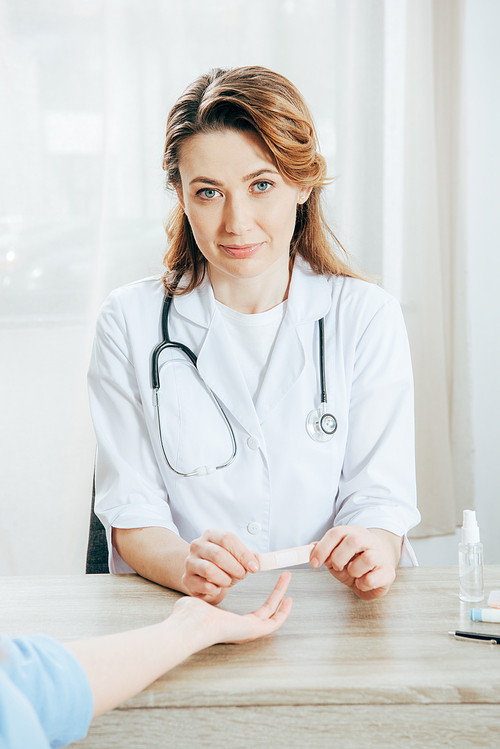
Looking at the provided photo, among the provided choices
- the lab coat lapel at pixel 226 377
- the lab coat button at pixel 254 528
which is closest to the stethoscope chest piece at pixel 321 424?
the lab coat lapel at pixel 226 377

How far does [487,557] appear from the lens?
250 centimetres

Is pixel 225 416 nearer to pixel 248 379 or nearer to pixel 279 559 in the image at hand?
pixel 248 379

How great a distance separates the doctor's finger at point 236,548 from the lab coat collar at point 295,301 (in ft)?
1.74

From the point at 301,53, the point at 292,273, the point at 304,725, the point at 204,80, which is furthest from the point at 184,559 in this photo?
the point at 301,53

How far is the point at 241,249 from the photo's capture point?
1302mm

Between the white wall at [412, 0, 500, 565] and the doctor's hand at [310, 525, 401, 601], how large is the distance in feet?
5.16

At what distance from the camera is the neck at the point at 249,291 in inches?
57.4

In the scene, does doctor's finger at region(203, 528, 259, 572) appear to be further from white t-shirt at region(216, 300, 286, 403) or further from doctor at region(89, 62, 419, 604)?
white t-shirt at region(216, 300, 286, 403)

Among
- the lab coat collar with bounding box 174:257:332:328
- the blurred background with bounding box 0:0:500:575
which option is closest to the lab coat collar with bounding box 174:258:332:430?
the lab coat collar with bounding box 174:257:332:328

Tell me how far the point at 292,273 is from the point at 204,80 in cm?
45

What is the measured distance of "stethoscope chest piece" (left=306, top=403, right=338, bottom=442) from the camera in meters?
1.32

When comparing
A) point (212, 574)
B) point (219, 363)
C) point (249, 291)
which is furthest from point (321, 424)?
point (212, 574)

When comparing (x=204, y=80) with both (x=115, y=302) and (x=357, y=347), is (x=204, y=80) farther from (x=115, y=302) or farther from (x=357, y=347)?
(x=357, y=347)

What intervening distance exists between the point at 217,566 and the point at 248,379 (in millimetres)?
503
